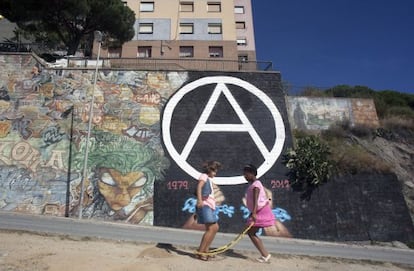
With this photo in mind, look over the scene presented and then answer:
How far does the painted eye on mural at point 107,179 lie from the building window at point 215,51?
63.0ft

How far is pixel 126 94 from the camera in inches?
689

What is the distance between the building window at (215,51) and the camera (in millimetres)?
32062

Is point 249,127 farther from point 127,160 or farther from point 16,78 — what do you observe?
point 16,78

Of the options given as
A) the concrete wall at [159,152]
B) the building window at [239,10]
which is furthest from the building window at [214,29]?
the concrete wall at [159,152]

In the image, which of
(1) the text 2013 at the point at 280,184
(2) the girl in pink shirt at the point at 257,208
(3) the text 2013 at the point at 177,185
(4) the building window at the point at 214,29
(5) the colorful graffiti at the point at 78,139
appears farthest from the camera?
(4) the building window at the point at 214,29

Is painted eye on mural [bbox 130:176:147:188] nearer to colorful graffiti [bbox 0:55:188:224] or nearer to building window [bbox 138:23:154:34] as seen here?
colorful graffiti [bbox 0:55:188:224]

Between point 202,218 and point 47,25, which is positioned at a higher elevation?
point 47,25

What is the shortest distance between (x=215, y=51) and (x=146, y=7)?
26.2 feet

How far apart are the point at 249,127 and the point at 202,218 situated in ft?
38.9

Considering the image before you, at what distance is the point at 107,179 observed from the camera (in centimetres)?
1557

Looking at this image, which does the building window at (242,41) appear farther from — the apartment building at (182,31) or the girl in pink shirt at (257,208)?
the girl in pink shirt at (257,208)

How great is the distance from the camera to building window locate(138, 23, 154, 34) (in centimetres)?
3244

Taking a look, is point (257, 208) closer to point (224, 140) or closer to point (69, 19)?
point (224, 140)

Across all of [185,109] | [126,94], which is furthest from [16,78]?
[185,109]
